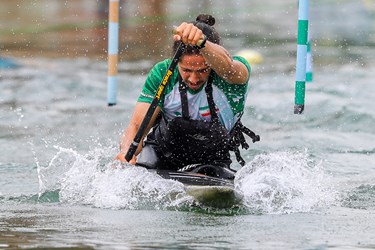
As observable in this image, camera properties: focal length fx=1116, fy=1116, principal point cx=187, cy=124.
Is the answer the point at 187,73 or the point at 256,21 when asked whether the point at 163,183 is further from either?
the point at 256,21

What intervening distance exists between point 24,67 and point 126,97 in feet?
10.2

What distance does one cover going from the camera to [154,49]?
18422 millimetres

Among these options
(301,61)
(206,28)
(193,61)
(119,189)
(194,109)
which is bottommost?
(119,189)

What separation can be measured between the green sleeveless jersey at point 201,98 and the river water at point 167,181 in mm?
399

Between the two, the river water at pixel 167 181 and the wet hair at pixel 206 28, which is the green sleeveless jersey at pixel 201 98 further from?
the river water at pixel 167 181

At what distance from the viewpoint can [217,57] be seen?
23.6ft

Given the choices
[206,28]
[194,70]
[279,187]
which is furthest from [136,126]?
[279,187]

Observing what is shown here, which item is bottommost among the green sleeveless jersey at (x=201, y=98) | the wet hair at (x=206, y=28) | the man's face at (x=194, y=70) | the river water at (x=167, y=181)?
the river water at (x=167, y=181)

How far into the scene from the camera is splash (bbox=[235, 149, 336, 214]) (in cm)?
730

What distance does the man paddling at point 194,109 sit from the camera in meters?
7.35

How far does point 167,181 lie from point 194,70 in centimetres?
77

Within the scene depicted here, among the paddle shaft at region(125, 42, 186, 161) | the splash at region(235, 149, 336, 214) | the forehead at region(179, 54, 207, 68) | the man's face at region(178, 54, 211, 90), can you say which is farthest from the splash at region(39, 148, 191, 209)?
the forehead at region(179, 54, 207, 68)

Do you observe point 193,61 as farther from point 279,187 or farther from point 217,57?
point 279,187

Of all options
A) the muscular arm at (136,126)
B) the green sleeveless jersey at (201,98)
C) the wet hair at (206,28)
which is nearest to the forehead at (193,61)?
the wet hair at (206,28)
